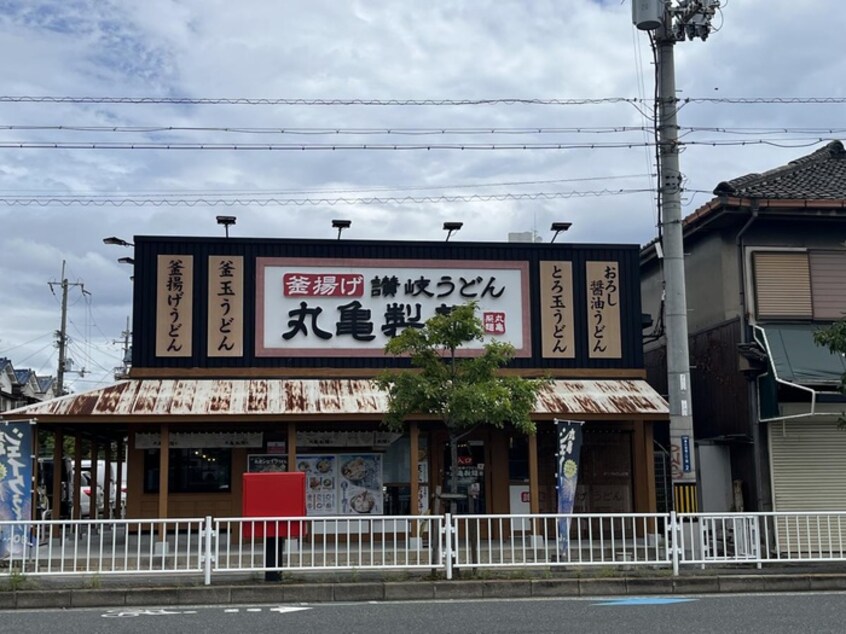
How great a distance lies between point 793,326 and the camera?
1712 cm

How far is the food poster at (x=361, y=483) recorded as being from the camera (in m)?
18.7

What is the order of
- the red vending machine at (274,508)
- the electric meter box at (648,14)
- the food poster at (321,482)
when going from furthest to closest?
the food poster at (321,482) → the electric meter box at (648,14) → the red vending machine at (274,508)

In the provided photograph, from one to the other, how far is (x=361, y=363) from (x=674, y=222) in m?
6.90

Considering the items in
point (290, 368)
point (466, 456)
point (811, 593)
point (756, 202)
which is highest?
point (756, 202)

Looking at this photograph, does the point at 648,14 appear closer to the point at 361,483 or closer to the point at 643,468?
the point at 643,468

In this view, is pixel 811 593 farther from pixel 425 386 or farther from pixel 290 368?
pixel 290 368

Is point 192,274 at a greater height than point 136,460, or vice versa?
point 192,274

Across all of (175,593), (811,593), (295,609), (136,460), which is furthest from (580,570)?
(136,460)

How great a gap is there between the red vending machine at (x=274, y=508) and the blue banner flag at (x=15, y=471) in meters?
3.47

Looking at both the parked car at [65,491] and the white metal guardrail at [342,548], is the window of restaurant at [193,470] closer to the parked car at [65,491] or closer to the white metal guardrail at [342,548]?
the parked car at [65,491]

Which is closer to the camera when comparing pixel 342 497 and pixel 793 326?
pixel 793 326

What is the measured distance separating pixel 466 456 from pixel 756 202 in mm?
7334

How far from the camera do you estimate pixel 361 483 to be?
61.5 feet

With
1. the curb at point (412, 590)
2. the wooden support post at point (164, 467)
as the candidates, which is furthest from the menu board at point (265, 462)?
the curb at point (412, 590)
